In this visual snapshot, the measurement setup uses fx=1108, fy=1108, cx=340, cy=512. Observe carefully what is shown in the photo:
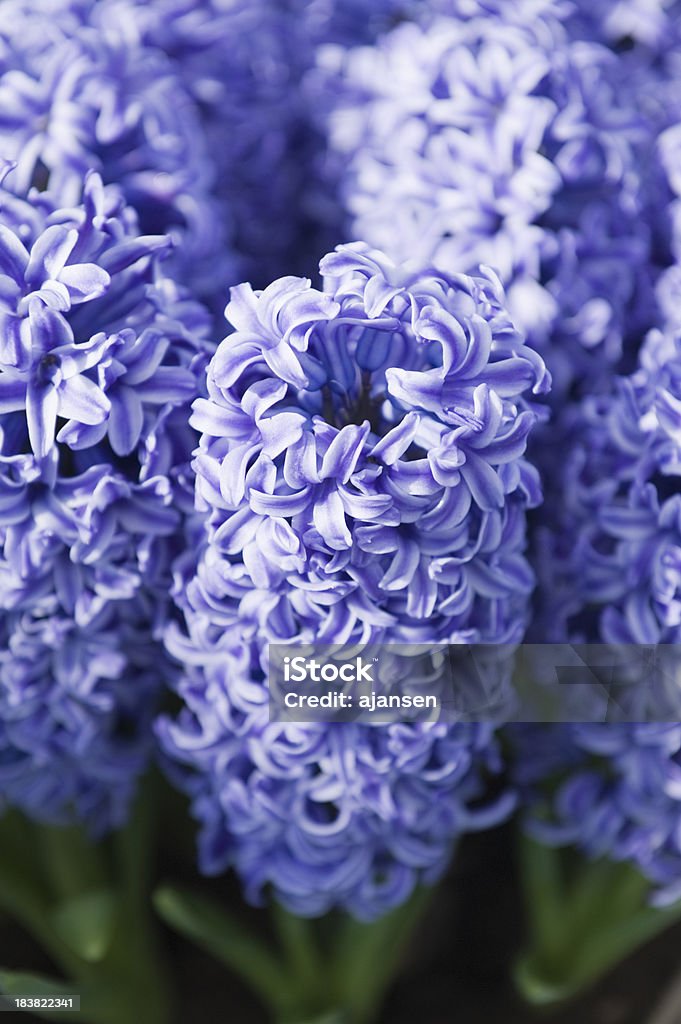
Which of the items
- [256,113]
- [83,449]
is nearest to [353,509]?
[83,449]

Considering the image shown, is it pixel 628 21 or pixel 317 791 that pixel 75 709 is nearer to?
pixel 317 791

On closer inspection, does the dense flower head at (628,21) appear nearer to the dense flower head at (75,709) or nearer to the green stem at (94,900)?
the dense flower head at (75,709)

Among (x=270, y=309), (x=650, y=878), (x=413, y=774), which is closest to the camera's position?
(x=270, y=309)

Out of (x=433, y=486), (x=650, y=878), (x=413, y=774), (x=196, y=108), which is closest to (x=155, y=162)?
(x=196, y=108)

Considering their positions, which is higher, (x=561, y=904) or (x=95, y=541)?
(x=95, y=541)

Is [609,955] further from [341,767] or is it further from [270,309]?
[270,309]

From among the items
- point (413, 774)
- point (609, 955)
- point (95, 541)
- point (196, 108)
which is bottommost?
point (609, 955)

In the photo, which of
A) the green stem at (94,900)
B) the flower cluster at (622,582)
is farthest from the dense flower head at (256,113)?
the green stem at (94,900)
